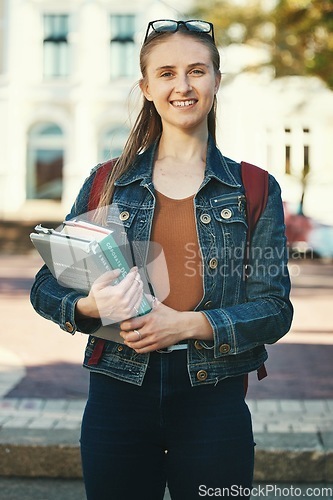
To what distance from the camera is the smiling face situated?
2520 mm

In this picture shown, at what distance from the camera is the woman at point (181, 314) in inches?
93.7

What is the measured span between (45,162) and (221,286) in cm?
3094

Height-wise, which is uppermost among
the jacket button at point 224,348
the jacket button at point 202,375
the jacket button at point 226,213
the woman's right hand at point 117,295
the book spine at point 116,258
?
the jacket button at point 226,213

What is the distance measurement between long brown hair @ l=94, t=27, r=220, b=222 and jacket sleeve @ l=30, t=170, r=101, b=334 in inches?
2.6

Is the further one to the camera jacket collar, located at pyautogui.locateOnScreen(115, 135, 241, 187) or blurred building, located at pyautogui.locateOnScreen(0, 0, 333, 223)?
blurred building, located at pyautogui.locateOnScreen(0, 0, 333, 223)

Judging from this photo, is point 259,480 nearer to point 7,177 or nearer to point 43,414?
point 43,414

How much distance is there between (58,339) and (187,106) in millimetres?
7513

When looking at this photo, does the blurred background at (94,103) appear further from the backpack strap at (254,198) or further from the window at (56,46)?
the backpack strap at (254,198)

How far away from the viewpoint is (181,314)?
2.36 m

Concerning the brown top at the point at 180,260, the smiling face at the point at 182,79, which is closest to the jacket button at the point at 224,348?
the brown top at the point at 180,260

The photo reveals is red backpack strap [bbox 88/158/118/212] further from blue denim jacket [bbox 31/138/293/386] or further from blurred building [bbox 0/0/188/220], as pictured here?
blurred building [bbox 0/0/188/220]

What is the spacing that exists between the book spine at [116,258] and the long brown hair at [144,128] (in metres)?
0.25

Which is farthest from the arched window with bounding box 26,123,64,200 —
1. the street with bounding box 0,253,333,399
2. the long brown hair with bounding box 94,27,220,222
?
the long brown hair with bounding box 94,27,220,222

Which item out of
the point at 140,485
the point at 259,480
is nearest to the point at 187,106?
the point at 140,485
